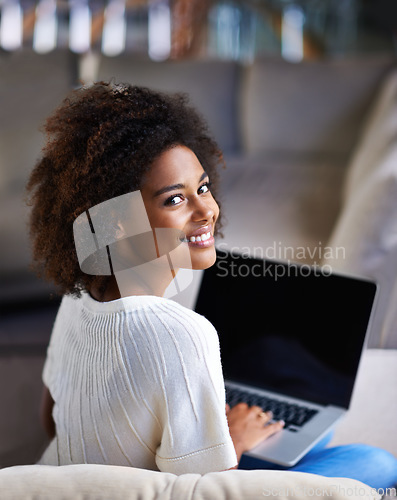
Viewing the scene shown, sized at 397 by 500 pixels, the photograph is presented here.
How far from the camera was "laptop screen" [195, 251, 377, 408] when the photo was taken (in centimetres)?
70

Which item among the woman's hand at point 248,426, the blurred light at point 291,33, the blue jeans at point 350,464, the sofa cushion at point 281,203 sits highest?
the blurred light at point 291,33

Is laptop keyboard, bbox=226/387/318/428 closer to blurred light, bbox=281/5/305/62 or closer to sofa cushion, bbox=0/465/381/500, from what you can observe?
sofa cushion, bbox=0/465/381/500

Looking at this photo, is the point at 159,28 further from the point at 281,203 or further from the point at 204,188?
the point at 204,188

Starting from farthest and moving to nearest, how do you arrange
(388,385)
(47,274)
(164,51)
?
(164,51) → (388,385) → (47,274)

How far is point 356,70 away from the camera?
2156 mm

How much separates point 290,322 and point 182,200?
0.30 m

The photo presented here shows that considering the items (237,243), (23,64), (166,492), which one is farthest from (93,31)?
(166,492)

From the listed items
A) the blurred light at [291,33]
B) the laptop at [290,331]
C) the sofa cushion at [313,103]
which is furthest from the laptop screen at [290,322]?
the blurred light at [291,33]

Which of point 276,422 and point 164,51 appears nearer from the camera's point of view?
point 276,422

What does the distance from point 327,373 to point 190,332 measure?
29cm

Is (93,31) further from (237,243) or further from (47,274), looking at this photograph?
(47,274)

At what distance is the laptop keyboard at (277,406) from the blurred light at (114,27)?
3.42 metres

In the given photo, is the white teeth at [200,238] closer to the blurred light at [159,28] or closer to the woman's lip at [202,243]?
the woman's lip at [202,243]

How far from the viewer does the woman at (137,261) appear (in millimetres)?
504
